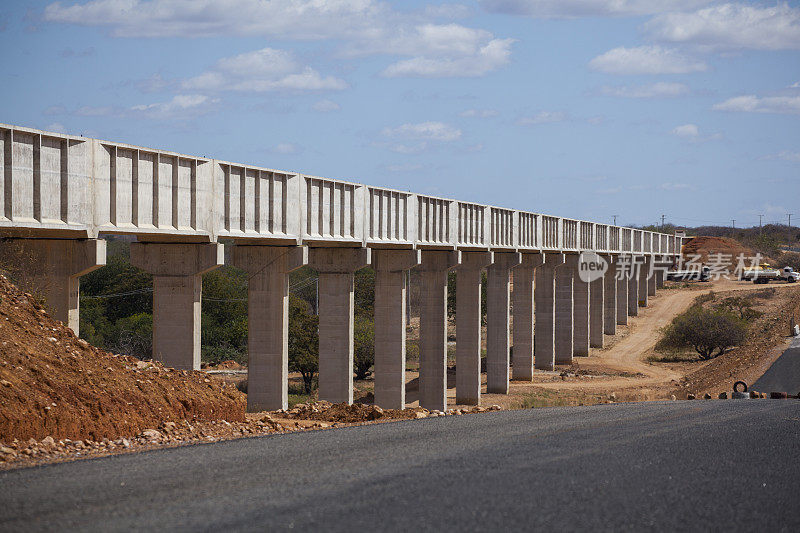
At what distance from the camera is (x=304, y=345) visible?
162ft

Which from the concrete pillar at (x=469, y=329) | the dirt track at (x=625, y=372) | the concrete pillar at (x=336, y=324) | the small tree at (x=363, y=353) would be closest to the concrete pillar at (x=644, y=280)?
the dirt track at (x=625, y=372)

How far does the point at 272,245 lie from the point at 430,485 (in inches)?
603

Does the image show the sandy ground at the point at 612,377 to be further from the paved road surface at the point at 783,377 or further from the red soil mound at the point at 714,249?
the red soil mound at the point at 714,249

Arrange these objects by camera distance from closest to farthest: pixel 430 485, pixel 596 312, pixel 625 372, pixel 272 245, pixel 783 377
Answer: pixel 430 485 → pixel 272 245 → pixel 783 377 → pixel 625 372 → pixel 596 312

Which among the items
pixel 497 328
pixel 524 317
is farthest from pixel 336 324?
pixel 524 317

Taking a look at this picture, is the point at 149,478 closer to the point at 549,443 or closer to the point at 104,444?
the point at 104,444

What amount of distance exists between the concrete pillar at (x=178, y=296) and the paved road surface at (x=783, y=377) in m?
23.9

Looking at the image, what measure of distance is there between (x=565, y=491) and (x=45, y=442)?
7583 millimetres

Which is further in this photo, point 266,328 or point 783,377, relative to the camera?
point 783,377

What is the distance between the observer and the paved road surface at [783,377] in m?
35.2

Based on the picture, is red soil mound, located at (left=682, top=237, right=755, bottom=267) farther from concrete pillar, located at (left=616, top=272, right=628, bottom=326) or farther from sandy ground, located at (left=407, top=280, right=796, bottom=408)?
concrete pillar, located at (left=616, top=272, right=628, bottom=326)

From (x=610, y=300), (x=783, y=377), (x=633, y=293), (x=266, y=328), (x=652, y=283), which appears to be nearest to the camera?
(x=266, y=328)

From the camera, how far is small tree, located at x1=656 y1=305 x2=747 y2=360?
190ft

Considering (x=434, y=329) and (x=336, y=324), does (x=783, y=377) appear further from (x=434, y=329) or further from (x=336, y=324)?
(x=336, y=324)
